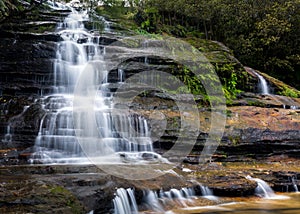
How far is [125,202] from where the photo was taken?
5.26 meters

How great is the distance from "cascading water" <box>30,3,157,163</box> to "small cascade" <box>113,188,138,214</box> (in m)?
2.32

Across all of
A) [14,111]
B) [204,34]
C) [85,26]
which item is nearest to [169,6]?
[204,34]

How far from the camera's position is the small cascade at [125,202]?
514 centimetres

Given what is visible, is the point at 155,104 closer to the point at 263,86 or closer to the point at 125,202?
the point at 125,202

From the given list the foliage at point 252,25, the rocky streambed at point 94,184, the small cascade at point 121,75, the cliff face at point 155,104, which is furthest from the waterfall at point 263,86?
the small cascade at point 121,75

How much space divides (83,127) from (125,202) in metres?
3.72

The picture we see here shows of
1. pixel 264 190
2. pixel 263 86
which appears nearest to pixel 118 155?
pixel 264 190

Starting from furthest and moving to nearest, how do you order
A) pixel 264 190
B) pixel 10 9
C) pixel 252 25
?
pixel 252 25 < pixel 10 9 < pixel 264 190

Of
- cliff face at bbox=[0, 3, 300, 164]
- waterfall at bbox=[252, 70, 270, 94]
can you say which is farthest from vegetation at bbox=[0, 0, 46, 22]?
waterfall at bbox=[252, 70, 270, 94]

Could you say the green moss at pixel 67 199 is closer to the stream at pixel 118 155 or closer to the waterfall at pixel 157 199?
the stream at pixel 118 155

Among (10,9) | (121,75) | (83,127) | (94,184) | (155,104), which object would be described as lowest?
(94,184)

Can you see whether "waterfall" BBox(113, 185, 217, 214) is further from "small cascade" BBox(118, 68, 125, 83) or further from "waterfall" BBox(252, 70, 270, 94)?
"waterfall" BBox(252, 70, 270, 94)

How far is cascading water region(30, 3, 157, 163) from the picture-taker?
7.77 meters

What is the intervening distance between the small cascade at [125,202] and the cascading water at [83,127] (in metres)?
2.32
